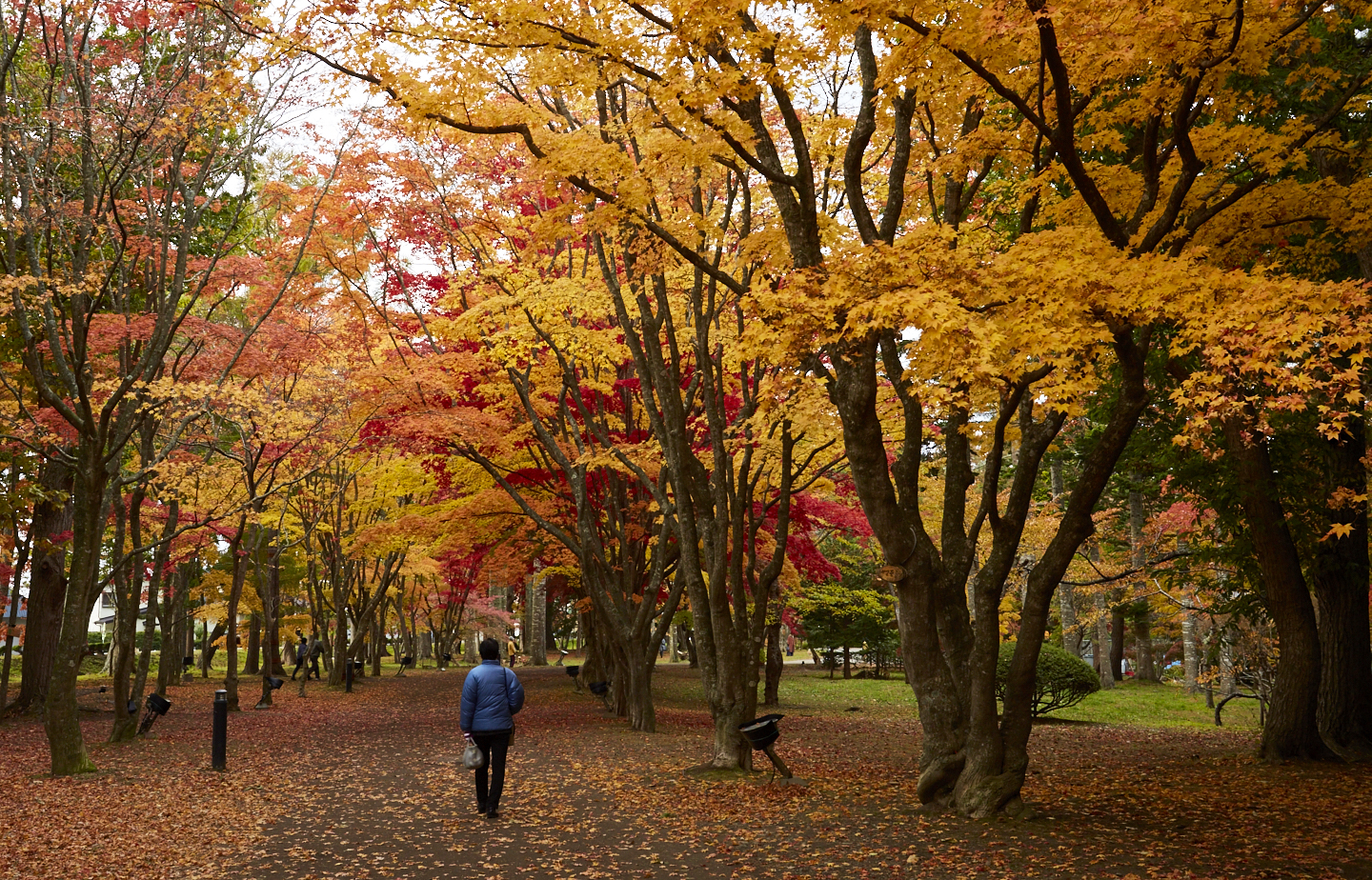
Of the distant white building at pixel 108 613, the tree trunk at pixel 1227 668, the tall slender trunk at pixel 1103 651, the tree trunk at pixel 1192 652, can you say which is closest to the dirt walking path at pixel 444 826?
the distant white building at pixel 108 613

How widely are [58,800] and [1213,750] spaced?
1320 centimetres

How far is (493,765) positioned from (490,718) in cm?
41

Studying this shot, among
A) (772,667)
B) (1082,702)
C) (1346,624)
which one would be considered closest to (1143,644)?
(1082,702)

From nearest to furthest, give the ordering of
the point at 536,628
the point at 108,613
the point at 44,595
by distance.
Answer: the point at 44,595
the point at 536,628
the point at 108,613

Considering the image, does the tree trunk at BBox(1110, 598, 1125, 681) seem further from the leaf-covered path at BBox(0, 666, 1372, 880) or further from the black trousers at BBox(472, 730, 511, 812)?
the black trousers at BBox(472, 730, 511, 812)

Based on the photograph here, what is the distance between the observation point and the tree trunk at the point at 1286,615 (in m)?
10.9

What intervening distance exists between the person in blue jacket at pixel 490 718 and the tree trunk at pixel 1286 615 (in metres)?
8.21

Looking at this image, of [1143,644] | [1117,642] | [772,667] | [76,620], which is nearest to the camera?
[76,620]

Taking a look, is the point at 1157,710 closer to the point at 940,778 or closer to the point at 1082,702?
the point at 1082,702

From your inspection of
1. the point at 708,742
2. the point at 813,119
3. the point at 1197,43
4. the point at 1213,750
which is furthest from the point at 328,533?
the point at 1197,43

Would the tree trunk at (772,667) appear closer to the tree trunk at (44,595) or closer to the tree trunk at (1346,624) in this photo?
the tree trunk at (1346,624)

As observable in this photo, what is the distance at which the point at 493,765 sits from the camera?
333 inches

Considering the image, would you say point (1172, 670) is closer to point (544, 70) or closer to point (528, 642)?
point (528, 642)

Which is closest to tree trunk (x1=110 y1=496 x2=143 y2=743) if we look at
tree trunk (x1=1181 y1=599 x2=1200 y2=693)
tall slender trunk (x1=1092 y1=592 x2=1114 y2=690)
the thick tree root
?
the thick tree root
